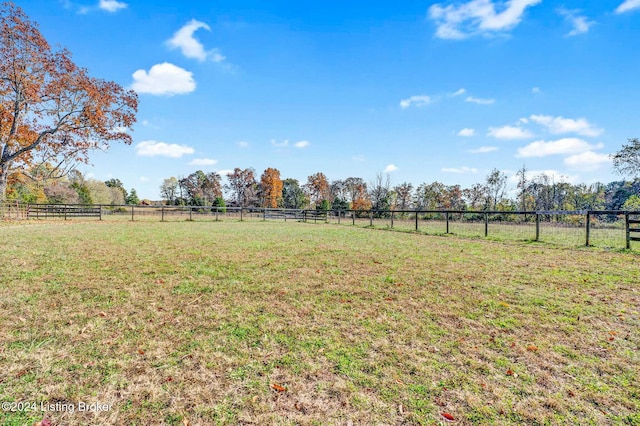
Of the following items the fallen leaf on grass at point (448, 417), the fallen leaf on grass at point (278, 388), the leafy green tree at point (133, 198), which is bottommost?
the fallen leaf on grass at point (448, 417)

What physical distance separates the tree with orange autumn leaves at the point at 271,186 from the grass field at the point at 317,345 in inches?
1928

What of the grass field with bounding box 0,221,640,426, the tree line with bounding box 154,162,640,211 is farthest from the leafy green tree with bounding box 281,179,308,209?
the grass field with bounding box 0,221,640,426

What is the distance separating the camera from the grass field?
2006mm

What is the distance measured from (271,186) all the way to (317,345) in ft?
173

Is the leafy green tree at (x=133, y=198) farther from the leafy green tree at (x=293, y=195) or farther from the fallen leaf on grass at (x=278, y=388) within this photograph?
the fallen leaf on grass at (x=278, y=388)

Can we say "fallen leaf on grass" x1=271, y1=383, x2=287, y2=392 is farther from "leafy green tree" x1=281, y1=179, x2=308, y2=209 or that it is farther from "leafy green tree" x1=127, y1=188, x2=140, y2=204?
"leafy green tree" x1=127, y1=188, x2=140, y2=204

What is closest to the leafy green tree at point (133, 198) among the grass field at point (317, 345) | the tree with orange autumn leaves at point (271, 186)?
the tree with orange autumn leaves at point (271, 186)

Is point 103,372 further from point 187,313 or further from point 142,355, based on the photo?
point 187,313

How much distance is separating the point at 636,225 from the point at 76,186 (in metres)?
53.3

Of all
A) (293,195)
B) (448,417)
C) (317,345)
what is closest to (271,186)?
(293,195)

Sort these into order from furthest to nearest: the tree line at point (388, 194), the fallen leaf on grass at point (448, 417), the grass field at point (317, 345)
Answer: the tree line at point (388, 194), the grass field at point (317, 345), the fallen leaf on grass at point (448, 417)

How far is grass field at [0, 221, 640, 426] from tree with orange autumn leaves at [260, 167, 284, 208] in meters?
49.0

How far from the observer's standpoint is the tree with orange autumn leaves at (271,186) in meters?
54.5

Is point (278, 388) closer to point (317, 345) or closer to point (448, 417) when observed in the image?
point (317, 345)
